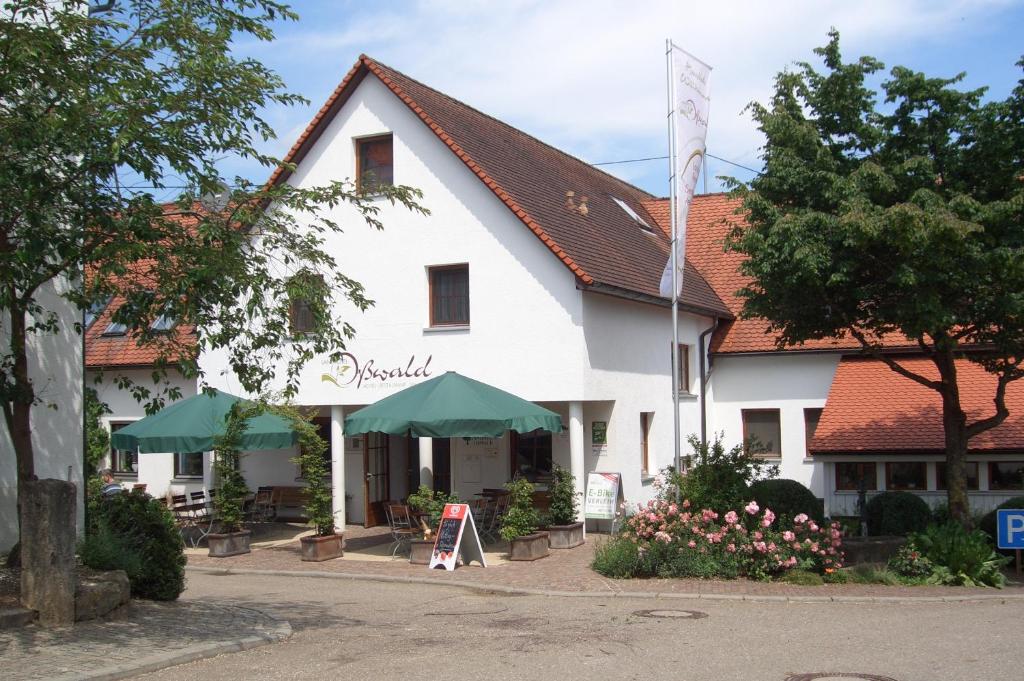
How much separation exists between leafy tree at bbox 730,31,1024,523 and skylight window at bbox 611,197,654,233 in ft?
33.1

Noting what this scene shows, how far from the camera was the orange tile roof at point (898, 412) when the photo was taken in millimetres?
19859

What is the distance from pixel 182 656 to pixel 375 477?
1309cm

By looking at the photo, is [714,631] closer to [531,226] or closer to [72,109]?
[72,109]

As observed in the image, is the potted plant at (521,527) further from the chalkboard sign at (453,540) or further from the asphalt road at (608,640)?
the asphalt road at (608,640)

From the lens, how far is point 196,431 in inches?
741

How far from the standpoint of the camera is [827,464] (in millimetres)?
20969

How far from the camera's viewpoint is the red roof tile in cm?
1945

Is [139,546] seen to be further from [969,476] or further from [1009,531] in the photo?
[969,476]

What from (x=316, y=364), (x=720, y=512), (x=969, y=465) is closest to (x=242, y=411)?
(x=316, y=364)

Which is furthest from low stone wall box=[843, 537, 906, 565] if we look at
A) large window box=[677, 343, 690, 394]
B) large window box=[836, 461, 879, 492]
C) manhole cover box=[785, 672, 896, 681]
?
large window box=[677, 343, 690, 394]

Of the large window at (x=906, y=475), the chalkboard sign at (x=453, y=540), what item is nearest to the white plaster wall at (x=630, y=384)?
the chalkboard sign at (x=453, y=540)

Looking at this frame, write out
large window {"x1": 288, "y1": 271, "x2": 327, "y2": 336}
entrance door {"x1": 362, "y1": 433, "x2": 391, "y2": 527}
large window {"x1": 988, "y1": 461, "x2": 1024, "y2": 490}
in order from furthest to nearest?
entrance door {"x1": 362, "y1": 433, "x2": 391, "y2": 527} → large window {"x1": 988, "y1": 461, "x2": 1024, "y2": 490} → large window {"x1": 288, "y1": 271, "x2": 327, "y2": 336}

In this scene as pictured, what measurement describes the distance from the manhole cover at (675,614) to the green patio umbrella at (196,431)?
899 cm

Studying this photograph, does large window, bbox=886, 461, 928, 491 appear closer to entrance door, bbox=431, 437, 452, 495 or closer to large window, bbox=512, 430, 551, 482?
large window, bbox=512, 430, 551, 482
